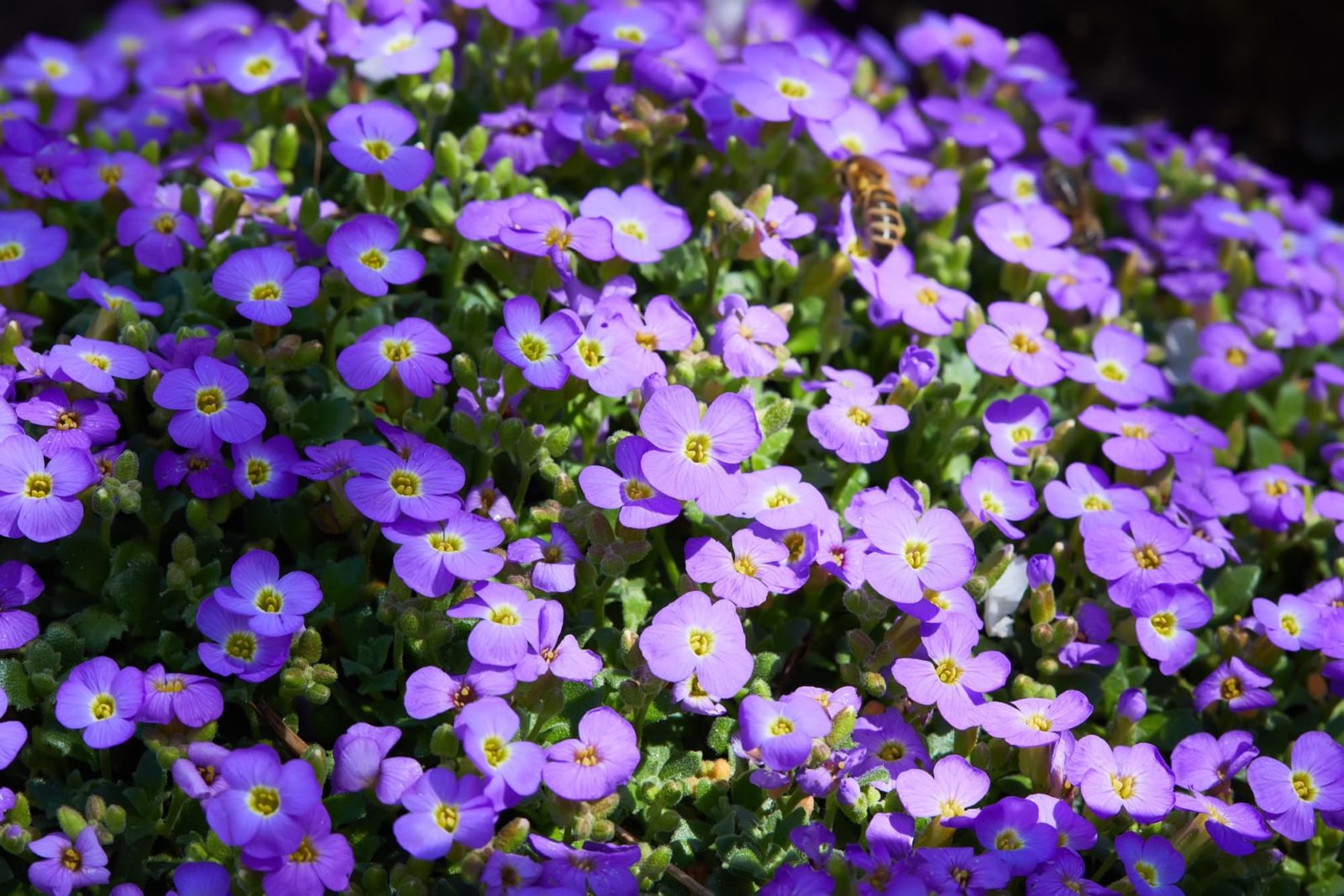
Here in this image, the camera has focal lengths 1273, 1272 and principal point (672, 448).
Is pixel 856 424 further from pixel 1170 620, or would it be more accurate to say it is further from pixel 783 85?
pixel 783 85

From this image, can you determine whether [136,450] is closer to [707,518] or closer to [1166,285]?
[707,518]

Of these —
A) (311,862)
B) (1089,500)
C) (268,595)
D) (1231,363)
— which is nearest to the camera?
(311,862)

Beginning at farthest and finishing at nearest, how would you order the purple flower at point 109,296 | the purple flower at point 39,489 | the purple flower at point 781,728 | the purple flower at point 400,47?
the purple flower at point 400,47 → the purple flower at point 109,296 → the purple flower at point 39,489 → the purple flower at point 781,728

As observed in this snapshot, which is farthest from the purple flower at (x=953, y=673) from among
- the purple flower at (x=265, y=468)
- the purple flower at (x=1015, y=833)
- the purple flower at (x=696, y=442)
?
the purple flower at (x=265, y=468)

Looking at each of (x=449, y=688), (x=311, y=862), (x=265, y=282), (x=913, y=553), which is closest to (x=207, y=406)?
(x=265, y=282)

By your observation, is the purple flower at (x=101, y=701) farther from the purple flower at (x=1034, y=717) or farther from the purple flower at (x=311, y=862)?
the purple flower at (x=1034, y=717)

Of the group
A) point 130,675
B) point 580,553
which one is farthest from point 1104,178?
point 130,675
